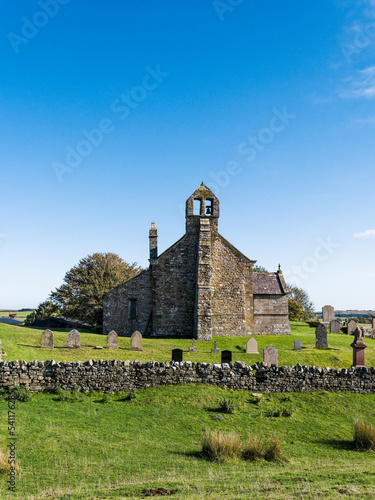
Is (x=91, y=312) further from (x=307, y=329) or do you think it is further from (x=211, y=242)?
(x=307, y=329)

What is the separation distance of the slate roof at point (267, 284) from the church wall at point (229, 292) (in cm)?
313

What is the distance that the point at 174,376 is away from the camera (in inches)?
720

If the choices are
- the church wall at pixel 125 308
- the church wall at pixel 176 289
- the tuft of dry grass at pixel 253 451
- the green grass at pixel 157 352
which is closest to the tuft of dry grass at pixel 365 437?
the tuft of dry grass at pixel 253 451

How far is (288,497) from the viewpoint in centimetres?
817

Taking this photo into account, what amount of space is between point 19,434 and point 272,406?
9923mm

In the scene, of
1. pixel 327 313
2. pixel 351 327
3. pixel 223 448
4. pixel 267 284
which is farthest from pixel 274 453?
pixel 327 313

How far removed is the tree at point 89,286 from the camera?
1617 inches

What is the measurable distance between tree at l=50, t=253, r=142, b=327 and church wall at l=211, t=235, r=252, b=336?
12.6 m

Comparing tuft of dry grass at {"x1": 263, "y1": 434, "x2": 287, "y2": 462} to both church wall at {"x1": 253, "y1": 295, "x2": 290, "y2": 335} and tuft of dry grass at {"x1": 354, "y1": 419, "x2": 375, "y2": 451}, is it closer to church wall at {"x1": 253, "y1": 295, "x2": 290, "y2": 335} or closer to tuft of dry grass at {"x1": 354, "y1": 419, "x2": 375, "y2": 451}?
tuft of dry grass at {"x1": 354, "y1": 419, "x2": 375, "y2": 451}

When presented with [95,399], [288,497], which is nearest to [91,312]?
[95,399]

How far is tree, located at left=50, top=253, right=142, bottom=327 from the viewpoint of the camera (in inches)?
1617

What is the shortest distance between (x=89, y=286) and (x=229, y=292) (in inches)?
579

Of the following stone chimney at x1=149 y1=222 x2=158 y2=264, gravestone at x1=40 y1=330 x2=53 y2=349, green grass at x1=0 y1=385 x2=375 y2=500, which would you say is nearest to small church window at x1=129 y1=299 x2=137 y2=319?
stone chimney at x1=149 y1=222 x2=158 y2=264

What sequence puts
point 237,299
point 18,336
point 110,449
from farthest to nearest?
point 237,299 → point 18,336 → point 110,449
